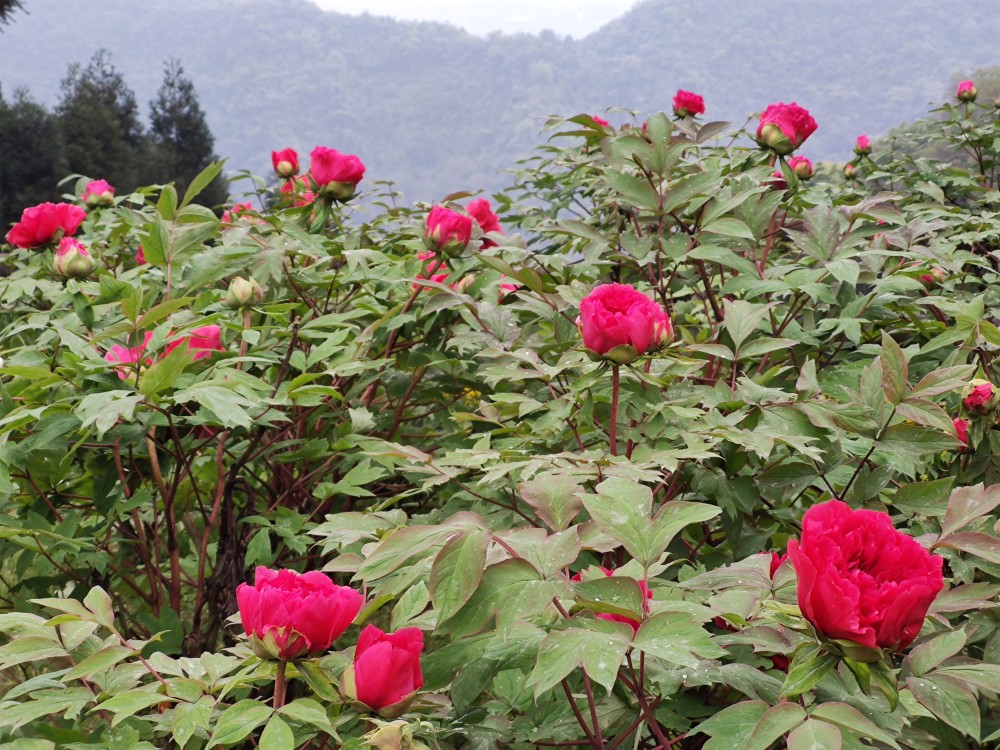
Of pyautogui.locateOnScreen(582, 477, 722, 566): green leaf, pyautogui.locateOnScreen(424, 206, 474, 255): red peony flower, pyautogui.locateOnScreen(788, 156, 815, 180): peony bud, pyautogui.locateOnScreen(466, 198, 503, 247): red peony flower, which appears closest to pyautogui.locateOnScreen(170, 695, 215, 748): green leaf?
pyautogui.locateOnScreen(582, 477, 722, 566): green leaf

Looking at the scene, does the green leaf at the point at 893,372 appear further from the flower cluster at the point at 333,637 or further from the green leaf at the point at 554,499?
the flower cluster at the point at 333,637

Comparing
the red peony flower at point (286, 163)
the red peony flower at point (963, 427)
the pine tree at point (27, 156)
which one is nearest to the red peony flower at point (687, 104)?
the red peony flower at point (286, 163)

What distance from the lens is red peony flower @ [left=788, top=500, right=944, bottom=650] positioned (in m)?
0.56

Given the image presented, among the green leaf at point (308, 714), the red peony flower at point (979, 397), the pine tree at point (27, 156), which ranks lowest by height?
the green leaf at point (308, 714)

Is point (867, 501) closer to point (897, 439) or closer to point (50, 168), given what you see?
point (897, 439)

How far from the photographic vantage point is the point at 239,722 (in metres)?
0.68

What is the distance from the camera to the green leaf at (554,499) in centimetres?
78

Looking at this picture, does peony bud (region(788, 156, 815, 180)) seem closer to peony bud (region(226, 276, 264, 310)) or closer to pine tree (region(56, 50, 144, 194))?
peony bud (region(226, 276, 264, 310))

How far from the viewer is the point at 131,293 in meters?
1.27

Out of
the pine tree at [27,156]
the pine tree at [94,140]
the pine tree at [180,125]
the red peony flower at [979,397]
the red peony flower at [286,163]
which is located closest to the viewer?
the red peony flower at [979,397]

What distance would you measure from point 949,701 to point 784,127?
3.80ft

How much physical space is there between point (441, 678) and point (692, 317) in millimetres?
1338

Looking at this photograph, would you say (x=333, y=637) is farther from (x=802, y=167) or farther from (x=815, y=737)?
(x=802, y=167)

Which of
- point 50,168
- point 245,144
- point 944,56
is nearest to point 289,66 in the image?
point 245,144
